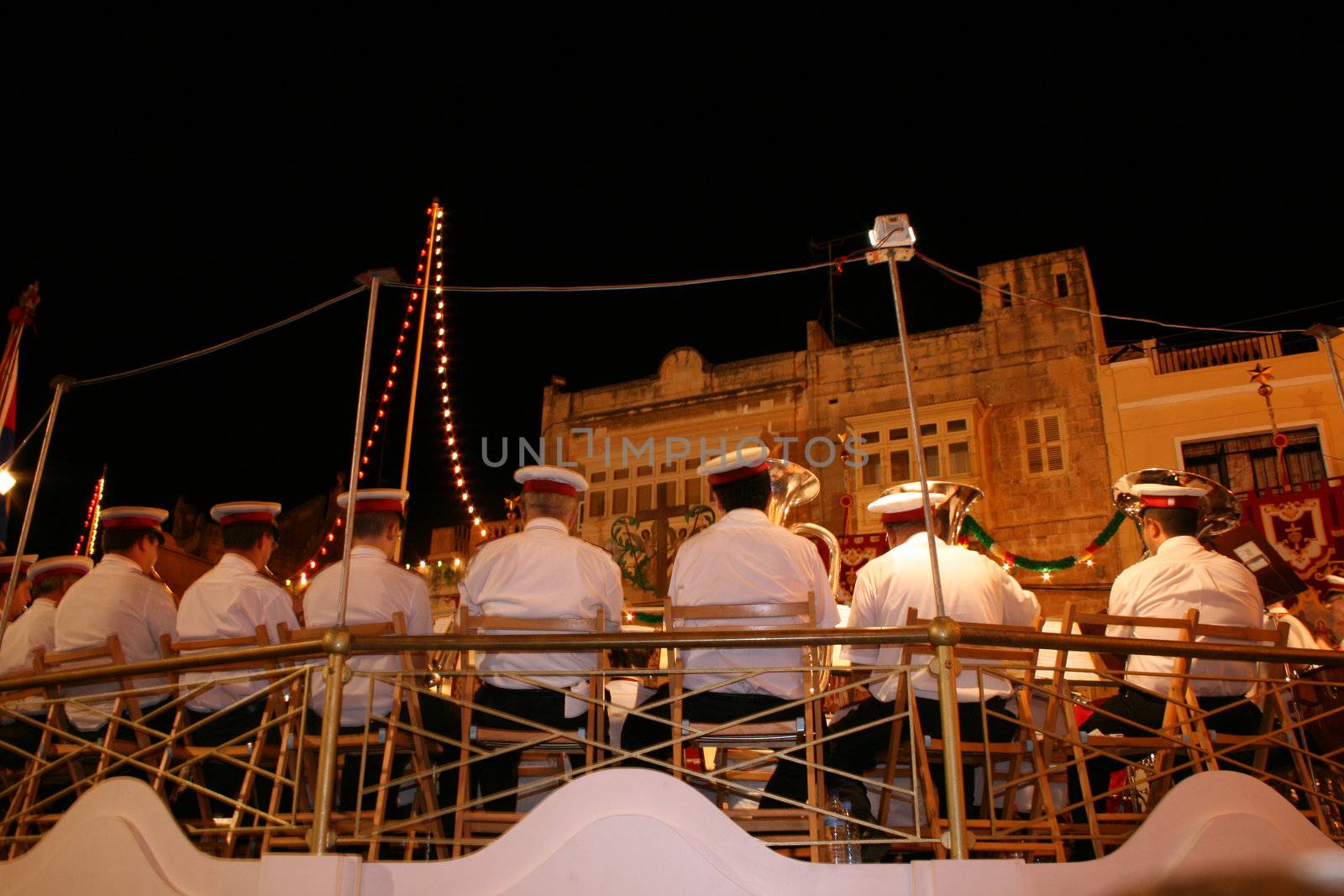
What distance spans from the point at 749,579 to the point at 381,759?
1662 millimetres

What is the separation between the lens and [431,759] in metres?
3.92

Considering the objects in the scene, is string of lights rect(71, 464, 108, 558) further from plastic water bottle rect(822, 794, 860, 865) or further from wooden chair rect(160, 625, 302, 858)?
plastic water bottle rect(822, 794, 860, 865)

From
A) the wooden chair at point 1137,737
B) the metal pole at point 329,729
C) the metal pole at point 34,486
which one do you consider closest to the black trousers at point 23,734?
the metal pole at point 34,486

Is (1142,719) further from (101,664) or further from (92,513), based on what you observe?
(92,513)

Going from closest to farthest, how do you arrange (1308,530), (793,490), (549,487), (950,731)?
(950,731)
(549,487)
(793,490)
(1308,530)

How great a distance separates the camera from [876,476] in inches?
657

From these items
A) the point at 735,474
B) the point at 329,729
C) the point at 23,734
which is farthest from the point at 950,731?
the point at 23,734

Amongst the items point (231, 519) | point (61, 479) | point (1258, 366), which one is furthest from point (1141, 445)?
point (61, 479)

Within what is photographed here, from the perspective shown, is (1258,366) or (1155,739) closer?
(1155,739)

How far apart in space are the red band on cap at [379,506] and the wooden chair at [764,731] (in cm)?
168

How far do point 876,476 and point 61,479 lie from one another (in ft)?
43.1

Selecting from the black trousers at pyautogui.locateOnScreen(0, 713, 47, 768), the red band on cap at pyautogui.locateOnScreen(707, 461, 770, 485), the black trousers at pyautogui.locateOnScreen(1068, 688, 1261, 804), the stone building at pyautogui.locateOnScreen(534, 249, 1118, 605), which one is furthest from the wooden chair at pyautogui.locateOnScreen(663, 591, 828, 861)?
the stone building at pyautogui.locateOnScreen(534, 249, 1118, 605)

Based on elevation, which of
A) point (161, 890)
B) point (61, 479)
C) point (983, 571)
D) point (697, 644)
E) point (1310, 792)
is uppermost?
point (61, 479)

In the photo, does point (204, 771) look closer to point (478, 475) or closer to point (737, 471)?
point (737, 471)
